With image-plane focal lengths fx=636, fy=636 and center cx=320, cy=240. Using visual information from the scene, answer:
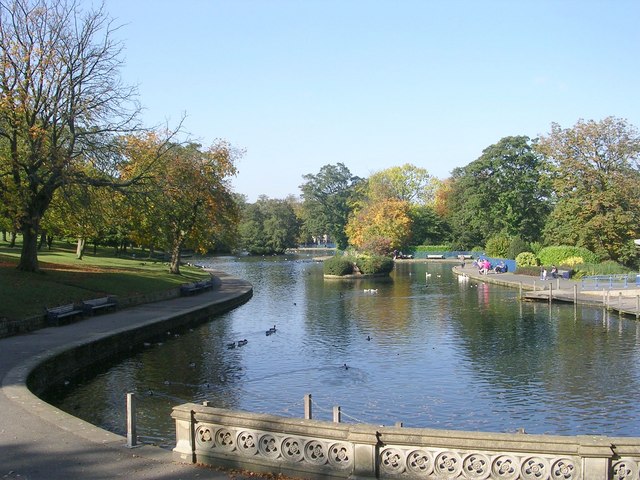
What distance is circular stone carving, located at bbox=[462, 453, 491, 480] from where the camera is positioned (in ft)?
23.6

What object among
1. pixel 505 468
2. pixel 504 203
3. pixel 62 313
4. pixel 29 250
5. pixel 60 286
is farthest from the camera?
pixel 504 203

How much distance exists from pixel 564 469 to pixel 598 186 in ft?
191

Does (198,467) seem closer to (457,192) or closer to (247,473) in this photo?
(247,473)

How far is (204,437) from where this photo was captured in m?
8.55

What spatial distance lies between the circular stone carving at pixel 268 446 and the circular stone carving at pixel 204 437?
79 cm

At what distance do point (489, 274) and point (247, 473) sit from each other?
55321mm

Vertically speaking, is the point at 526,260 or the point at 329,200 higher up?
the point at 329,200

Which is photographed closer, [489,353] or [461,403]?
[461,403]

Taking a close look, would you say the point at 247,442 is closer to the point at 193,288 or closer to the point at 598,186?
the point at 193,288

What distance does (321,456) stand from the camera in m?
7.75

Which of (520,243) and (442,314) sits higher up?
(520,243)

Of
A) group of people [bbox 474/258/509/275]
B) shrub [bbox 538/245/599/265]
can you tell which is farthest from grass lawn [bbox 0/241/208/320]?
shrub [bbox 538/245/599/265]

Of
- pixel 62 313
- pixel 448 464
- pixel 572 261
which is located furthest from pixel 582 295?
pixel 448 464

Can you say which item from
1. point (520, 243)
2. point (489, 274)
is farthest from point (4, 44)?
point (520, 243)
